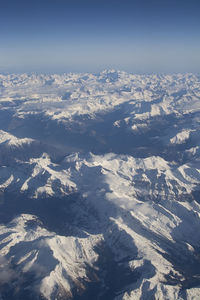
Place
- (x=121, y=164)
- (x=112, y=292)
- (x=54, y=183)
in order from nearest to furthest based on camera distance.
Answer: (x=112, y=292) < (x=54, y=183) < (x=121, y=164)

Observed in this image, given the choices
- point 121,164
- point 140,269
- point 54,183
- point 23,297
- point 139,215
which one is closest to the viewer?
point 23,297

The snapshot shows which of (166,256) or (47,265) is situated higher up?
(47,265)

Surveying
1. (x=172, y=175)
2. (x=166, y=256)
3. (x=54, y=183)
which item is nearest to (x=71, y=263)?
(x=166, y=256)

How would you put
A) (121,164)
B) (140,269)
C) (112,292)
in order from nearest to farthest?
(112,292) → (140,269) → (121,164)

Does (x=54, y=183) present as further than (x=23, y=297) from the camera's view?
Yes

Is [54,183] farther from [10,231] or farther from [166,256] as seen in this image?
[166,256]

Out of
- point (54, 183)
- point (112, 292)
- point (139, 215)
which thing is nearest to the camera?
point (112, 292)

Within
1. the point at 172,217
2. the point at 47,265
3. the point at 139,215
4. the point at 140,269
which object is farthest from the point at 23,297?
the point at 172,217

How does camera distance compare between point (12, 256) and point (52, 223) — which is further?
point (52, 223)

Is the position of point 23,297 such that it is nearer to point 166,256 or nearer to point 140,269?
point 140,269
